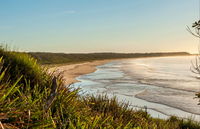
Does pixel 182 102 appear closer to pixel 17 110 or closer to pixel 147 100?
pixel 147 100

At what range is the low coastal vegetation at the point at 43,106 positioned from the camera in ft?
9.20

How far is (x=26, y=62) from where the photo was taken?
6309 millimetres

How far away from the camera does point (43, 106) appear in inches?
113

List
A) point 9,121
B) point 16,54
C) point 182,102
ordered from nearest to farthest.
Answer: point 9,121 → point 16,54 → point 182,102

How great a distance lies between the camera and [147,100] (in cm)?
2117

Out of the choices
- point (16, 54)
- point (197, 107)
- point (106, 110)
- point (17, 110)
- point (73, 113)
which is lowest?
point (197, 107)

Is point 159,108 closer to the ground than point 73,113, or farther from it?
closer to the ground

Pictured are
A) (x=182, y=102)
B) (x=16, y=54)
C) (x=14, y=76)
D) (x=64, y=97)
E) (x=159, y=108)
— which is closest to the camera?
(x=64, y=97)

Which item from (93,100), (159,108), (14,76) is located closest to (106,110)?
(93,100)

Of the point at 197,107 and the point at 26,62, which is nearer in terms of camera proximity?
the point at 26,62

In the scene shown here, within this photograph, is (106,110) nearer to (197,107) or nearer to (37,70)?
(37,70)

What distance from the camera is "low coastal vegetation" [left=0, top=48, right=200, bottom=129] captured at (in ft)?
9.20

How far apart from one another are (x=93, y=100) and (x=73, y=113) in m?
2.93

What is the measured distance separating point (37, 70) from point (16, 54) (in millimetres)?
833
